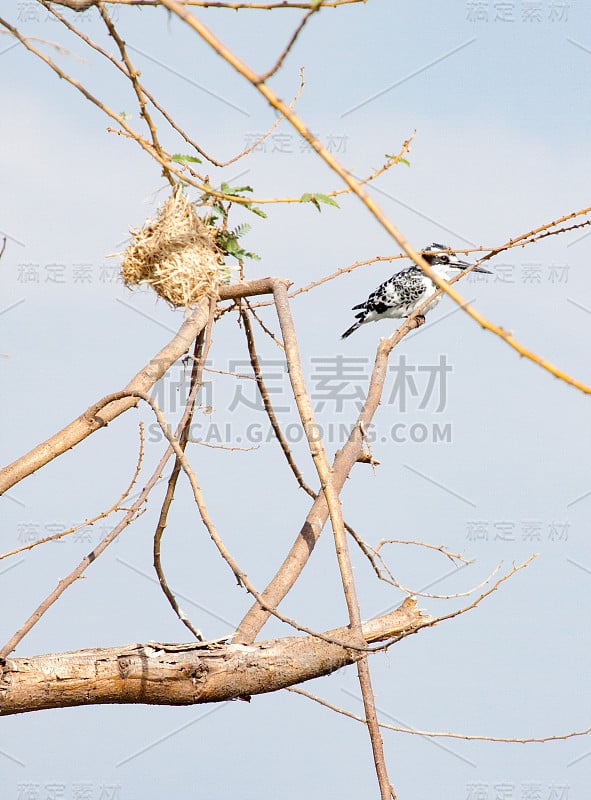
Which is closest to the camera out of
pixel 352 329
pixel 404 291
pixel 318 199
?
pixel 318 199

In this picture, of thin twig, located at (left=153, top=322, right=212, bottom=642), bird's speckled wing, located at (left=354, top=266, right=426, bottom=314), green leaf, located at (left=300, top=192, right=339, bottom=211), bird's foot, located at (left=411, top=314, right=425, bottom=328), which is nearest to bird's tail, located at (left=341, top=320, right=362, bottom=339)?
bird's speckled wing, located at (left=354, top=266, right=426, bottom=314)

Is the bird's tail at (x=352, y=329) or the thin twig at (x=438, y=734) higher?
the bird's tail at (x=352, y=329)

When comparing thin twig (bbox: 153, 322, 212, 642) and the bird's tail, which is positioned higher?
the bird's tail

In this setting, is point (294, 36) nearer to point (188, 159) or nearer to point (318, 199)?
point (318, 199)

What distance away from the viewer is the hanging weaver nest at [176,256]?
2.89m

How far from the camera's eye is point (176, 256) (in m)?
2.89

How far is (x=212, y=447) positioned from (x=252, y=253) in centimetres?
77

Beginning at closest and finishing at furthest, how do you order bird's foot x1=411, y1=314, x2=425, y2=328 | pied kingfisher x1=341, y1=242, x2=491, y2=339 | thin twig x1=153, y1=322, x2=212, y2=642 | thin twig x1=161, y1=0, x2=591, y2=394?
thin twig x1=161, y1=0, x2=591, y2=394 → thin twig x1=153, y1=322, x2=212, y2=642 → bird's foot x1=411, y1=314, x2=425, y2=328 → pied kingfisher x1=341, y1=242, x2=491, y2=339

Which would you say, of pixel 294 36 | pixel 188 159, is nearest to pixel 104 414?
pixel 188 159

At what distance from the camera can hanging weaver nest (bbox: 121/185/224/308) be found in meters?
2.89

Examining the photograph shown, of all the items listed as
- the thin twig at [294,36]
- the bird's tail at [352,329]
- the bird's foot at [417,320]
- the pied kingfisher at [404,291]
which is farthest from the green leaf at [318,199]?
the bird's tail at [352,329]

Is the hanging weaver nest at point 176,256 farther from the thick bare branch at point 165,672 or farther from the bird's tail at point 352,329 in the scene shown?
the bird's tail at point 352,329

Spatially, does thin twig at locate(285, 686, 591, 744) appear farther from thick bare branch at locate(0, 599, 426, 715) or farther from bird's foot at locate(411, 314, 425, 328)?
bird's foot at locate(411, 314, 425, 328)

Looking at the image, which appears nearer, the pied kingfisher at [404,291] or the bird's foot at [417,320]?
the bird's foot at [417,320]
